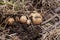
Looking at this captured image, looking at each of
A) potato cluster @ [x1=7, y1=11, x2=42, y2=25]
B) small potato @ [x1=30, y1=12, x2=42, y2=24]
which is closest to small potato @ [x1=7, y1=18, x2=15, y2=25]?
potato cluster @ [x1=7, y1=11, x2=42, y2=25]

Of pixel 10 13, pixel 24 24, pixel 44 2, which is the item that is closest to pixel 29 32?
pixel 24 24

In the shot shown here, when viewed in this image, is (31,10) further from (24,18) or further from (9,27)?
(9,27)

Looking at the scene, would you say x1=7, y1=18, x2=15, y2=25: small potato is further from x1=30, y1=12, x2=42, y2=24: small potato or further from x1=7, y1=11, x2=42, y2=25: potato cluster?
x1=30, y1=12, x2=42, y2=24: small potato

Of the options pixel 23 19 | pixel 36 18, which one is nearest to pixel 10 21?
pixel 23 19

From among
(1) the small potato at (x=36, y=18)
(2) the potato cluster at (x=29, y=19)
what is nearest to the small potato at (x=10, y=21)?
(2) the potato cluster at (x=29, y=19)

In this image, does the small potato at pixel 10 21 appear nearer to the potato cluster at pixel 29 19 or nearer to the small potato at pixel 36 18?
the potato cluster at pixel 29 19

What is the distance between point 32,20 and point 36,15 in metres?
0.08

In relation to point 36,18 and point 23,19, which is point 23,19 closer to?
point 23,19

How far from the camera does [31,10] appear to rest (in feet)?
8.71

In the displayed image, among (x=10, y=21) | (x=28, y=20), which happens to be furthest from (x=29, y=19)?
(x=10, y=21)

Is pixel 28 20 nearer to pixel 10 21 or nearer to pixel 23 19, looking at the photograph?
pixel 23 19

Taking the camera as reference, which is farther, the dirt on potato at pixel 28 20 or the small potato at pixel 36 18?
the small potato at pixel 36 18

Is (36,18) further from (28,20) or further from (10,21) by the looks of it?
(10,21)

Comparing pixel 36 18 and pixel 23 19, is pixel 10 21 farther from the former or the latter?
pixel 36 18
